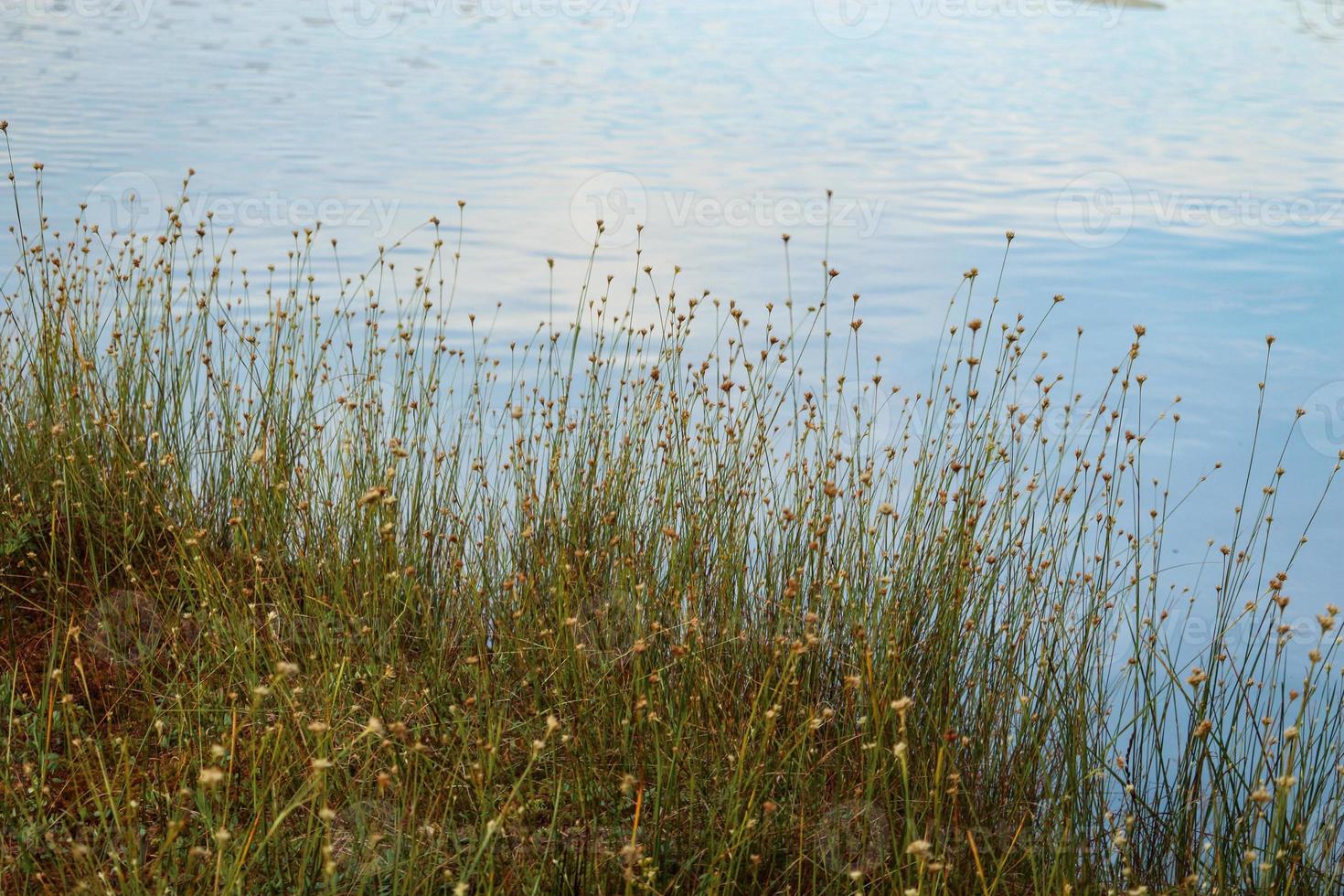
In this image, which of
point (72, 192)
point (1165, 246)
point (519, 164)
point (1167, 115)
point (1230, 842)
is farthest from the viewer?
point (1167, 115)

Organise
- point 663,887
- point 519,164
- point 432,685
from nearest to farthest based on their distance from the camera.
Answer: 1. point 663,887
2. point 432,685
3. point 519,164

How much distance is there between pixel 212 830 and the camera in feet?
7.24

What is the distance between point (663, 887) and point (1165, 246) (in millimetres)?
9010

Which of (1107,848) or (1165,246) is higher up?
(1165,246)

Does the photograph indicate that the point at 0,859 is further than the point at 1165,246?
No

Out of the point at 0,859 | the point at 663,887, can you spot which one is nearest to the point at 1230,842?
the point at 663,887

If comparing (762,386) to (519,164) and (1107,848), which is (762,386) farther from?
(519,164)

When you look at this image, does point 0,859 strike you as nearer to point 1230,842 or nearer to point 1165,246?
point 1230,842

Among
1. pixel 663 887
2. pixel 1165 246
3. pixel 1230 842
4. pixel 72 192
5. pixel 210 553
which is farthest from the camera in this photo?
pixel 1165 246

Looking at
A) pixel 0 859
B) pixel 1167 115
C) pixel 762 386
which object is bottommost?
pixel 0 859

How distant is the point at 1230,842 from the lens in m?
2.54

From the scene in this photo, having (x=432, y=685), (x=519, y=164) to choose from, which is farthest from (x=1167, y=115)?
(x=432, y=685)

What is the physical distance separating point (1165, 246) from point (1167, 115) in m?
9.12

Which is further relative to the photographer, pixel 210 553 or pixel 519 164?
pixel 519 164
